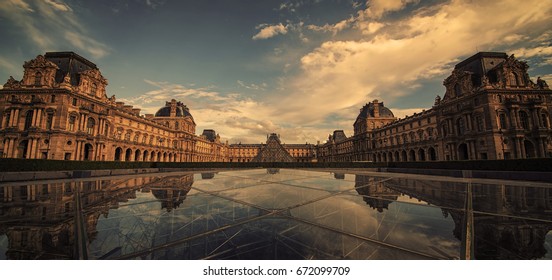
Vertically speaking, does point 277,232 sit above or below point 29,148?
below

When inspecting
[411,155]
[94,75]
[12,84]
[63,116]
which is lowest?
[411,155]

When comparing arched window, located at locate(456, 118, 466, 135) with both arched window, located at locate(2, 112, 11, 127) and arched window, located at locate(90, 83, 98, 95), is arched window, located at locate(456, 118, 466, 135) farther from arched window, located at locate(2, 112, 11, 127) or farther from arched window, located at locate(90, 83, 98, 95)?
arched window, located at locate(2, 112, 11, 127)

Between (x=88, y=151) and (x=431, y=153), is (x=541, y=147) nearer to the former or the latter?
(x=431, y=153)

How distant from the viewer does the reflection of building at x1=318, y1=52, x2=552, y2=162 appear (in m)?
30.3

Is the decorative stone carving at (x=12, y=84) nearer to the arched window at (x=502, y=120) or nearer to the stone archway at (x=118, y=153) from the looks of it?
the stone archway at (x=118, y=153)

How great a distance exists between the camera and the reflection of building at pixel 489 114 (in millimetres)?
30297

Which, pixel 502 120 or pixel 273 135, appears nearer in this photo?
pixel 502 120

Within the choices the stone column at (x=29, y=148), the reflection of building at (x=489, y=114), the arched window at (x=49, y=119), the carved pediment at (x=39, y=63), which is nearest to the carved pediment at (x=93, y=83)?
the carved pediment at (x=39, y=63)

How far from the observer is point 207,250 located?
251 centimetres

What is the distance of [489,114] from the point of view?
31.0 meters

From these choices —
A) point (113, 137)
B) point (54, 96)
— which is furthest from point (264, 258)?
point (113, 137)

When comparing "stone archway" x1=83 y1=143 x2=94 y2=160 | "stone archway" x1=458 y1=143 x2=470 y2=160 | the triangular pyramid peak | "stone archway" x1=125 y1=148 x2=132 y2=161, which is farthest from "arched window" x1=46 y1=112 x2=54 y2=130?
"stone archway" x1=458 y1=143 x2=470 y2=160

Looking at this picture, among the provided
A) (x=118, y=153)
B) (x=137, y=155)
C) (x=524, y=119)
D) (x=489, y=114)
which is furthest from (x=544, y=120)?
(x=137, y=155)

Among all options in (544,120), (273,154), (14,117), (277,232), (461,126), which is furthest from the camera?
(273,154)
